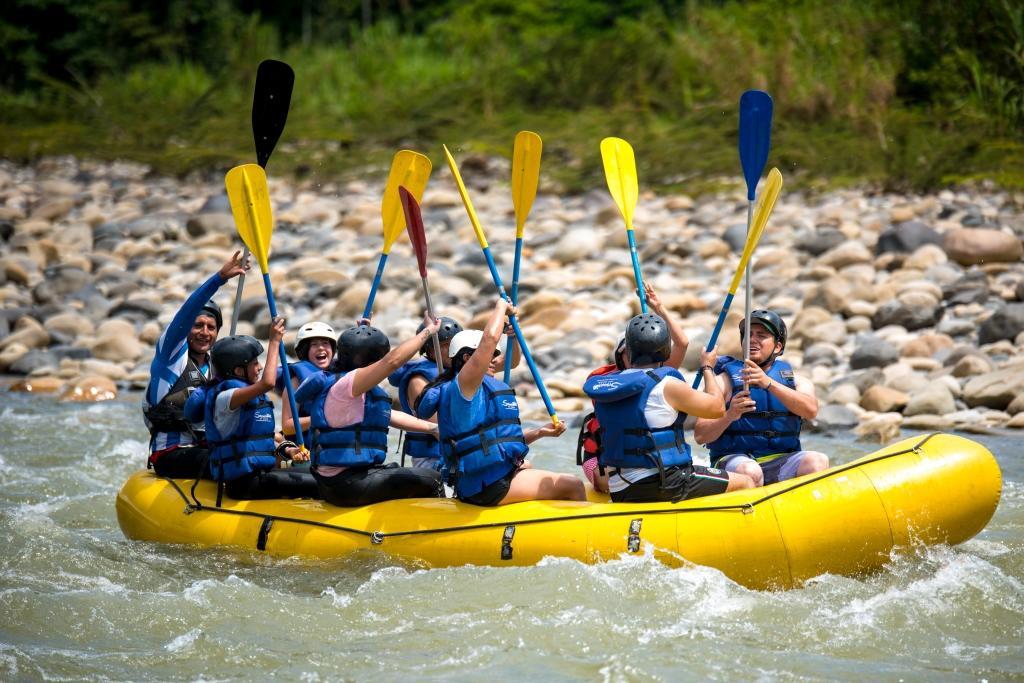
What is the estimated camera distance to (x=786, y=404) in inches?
218

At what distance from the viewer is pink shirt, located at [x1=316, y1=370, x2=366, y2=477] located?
5.48 meters

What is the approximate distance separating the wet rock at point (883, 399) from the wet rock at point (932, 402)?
78 millimetres

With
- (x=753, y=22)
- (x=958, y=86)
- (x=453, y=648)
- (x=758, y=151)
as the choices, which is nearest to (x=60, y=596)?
(x=453, y=648)

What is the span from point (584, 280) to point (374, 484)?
653 cm

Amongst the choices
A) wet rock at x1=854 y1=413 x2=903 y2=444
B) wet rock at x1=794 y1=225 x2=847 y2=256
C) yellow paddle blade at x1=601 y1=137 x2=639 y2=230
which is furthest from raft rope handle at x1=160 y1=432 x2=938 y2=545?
wet rock at x1=794 y1=225 x2=847 y2=256

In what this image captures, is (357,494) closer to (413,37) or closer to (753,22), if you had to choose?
(753,22)

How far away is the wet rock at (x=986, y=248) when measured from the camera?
1072 centimetres

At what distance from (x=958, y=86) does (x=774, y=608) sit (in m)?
10.6

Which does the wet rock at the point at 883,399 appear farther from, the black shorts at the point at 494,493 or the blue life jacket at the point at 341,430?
the blue life jacket at the point at 341,430

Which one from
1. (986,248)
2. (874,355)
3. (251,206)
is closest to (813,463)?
(251,206)

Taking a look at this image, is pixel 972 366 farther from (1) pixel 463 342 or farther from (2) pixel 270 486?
(2) pixel 270 486

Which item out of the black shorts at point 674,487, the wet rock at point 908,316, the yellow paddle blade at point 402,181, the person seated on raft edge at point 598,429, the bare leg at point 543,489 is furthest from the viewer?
the wet rock at point 908,316

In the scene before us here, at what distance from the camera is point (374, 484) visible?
5.68 m

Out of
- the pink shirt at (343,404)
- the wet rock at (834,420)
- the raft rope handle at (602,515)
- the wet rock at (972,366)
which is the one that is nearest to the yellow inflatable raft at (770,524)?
the raft rope handle at (602,515)
